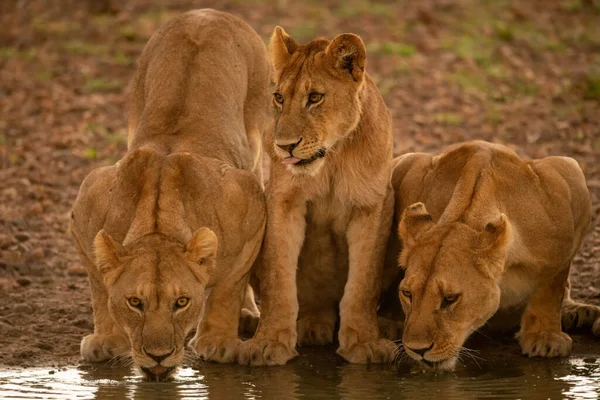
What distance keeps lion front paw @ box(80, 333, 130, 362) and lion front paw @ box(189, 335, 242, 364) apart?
40 cm

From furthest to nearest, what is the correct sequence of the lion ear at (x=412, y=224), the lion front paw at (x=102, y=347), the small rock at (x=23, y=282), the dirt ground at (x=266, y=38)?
1. the dirt ground at (x=266, y=38)
2. the small rock at (x=23, y=282)
3. the lion front paw at (x=102, y=347)
4. the lion ear at (x=412, y=224)

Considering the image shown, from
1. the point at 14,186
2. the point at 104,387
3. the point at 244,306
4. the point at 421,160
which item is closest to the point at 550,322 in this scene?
the point at 421,160

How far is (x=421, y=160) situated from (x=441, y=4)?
10.1 m

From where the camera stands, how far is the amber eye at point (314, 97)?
7.30 metres

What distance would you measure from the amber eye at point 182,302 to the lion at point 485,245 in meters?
1.08

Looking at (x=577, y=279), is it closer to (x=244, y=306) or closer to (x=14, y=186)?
(x=244, y=306)

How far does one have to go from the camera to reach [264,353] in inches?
291

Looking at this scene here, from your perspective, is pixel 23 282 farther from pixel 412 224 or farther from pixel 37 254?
pixel 412 224

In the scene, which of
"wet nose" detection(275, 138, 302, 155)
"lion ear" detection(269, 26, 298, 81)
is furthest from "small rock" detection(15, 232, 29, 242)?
"wet nose" detection(275, 138, 302, 155)

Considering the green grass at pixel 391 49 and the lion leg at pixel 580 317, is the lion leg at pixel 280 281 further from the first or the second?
the green grass at pixel 391 49

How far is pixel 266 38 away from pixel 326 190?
26.1 feet

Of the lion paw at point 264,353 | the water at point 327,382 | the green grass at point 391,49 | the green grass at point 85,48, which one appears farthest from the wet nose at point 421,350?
the green grass at point 85,48

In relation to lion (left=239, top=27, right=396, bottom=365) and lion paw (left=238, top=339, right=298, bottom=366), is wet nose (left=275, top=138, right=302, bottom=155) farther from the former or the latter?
Result: lion paw (left=238, top=339, right=298, bottom=366)

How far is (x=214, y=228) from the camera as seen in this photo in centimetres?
731
